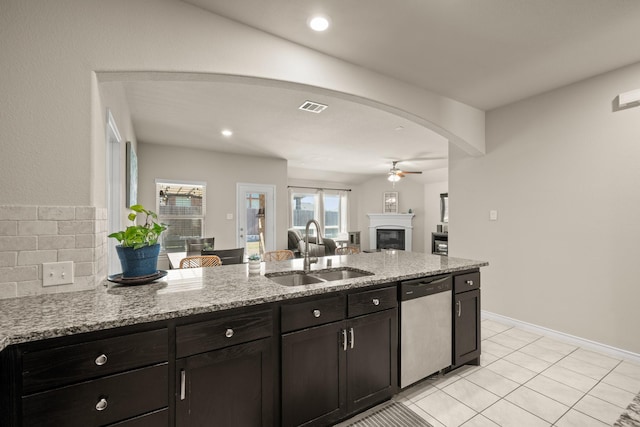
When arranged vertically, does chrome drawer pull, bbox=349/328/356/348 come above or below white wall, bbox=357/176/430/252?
below

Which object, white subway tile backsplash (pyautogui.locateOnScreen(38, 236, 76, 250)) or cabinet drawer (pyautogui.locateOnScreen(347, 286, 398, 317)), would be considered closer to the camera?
white subway tile backsplash (pyautogui.locateOnScreen(38, 236, 76, 250))

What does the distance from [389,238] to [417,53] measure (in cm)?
760

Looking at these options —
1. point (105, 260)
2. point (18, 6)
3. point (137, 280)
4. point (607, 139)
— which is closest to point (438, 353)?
point (137, 280)

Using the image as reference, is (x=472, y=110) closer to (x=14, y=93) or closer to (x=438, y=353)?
(x=438, y=353)

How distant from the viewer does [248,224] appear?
652cm

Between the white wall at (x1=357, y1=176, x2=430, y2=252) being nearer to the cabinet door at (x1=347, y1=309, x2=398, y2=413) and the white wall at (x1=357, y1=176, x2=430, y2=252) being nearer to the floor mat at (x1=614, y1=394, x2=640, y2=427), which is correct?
the cabinet door at (x1=347, y1=309, x2=398, y2=413)

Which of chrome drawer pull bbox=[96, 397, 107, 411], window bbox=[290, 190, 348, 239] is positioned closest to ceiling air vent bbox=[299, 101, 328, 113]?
chrome drawer pull bbox=[96, 397, 107, 411]

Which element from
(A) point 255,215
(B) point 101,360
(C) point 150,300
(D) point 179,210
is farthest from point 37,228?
(A) point 255,215

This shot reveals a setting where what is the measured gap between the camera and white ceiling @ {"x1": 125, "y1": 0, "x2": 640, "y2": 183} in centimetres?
190

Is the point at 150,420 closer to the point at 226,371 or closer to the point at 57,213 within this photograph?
the point at 226,371

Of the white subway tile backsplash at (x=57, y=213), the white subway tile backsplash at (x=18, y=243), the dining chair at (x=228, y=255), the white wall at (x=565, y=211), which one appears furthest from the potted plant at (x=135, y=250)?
Result: the white wall at (x=565, y=211)

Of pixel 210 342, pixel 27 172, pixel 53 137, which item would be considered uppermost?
pixel 53 137

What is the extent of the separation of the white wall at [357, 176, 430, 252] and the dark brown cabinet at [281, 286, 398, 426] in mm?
7570

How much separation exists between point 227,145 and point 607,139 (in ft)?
17.5
